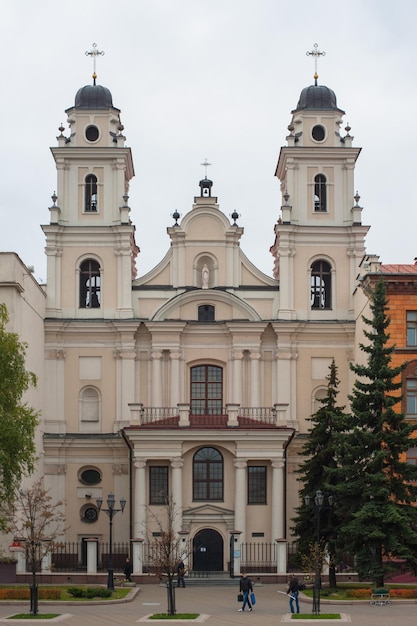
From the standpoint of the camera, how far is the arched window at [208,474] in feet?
186

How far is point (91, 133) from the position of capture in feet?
209

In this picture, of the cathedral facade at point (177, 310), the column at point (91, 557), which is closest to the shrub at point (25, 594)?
the column at point (91, 557)

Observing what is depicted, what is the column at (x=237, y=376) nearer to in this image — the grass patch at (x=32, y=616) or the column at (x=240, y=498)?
the column at (x=240, y=498)

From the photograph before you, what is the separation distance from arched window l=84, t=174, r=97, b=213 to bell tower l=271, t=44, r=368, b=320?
9576 millimetres

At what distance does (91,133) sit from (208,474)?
1925cm

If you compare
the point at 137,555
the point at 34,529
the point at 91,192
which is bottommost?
the point at 137,555

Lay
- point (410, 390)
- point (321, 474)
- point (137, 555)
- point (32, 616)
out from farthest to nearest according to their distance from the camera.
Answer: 1. point (410, 390)
2. point (137, 555)
3. point (321, 474)
4. point (32, 616)

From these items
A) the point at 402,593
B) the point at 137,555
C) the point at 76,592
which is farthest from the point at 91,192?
the point at 402,593

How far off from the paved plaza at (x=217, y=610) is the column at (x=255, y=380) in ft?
49.7

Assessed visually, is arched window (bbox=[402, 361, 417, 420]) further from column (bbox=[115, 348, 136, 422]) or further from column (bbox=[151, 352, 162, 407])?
column (bbox=[115, 348, 136, 422])

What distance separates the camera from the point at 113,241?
62344mm

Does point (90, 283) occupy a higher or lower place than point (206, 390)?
higher

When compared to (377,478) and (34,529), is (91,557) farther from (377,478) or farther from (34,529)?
(377,478)

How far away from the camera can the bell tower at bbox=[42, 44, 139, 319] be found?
61.8 metres
